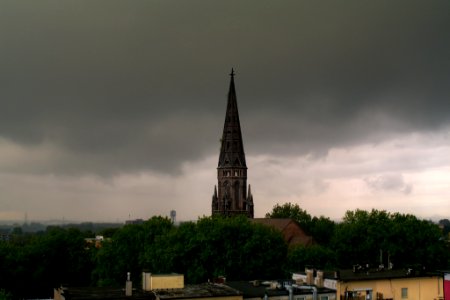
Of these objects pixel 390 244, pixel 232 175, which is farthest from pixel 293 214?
pixel 390 244

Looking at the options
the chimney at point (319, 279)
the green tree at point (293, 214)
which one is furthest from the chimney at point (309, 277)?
the green tree at point (293, 214)

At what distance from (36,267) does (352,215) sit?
59.5 metres

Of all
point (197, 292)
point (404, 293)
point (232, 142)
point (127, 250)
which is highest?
point (232, 142)

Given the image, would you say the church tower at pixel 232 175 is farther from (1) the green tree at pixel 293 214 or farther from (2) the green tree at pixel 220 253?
(2) the green tree at pixel 220 253

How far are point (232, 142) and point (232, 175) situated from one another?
9.14 metres

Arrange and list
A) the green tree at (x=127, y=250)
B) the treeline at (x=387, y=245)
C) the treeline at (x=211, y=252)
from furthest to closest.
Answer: the green tree at (x=127, y=250) → the treeline at (x=387, y=245) → the treeline at (x=211, y=252)

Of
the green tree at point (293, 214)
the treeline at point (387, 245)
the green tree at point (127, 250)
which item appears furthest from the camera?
the green tree at point (293, 214)

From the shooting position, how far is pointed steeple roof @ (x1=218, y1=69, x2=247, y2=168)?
149 meters

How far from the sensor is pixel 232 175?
14788 centimetres

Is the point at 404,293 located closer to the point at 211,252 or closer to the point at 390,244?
the point at 211,252

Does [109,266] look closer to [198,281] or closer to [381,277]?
[198,281]

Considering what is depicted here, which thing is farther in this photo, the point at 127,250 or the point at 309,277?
the point at 127,250

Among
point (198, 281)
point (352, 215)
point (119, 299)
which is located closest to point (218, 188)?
point (352, 215)

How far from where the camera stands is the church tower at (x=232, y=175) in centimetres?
14738
